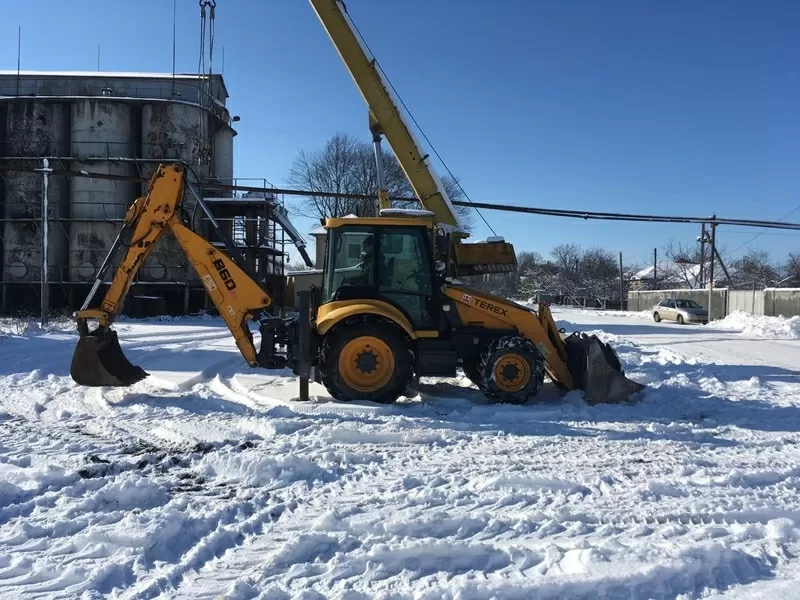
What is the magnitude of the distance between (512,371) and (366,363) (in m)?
1.93

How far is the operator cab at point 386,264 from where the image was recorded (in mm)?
7785

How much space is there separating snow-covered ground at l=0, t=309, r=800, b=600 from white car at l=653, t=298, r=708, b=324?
2366cm

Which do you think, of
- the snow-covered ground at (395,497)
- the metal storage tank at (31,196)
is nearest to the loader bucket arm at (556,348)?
the snow-covered ground at (395,497)

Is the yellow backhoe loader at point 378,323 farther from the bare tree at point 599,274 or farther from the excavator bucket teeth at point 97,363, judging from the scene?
the bare tree at point 599,274

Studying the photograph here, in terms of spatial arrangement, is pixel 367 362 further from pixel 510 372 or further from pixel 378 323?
pixel 510 372

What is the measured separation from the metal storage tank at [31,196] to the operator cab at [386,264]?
101 feet

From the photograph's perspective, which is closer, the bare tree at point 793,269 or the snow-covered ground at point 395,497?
the snow-covered ground at point 395,497

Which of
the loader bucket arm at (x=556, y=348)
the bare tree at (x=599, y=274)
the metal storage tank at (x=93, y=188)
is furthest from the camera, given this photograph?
the bare tree at (x=599, y=274)

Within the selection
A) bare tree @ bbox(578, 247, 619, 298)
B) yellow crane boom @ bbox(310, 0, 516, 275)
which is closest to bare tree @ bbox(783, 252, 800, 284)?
bare tree @ bbox(578, 247, 619, 298)

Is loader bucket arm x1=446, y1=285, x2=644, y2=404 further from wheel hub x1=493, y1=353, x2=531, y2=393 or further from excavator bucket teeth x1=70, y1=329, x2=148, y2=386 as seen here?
excavator bucket teeth x1=70, y1=329, x2=148, y2=386

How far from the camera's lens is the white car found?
2998cm

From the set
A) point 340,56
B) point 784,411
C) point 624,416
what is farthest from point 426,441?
point 340,56

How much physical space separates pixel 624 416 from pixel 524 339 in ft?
5.08

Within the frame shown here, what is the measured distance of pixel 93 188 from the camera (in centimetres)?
→ 3281
